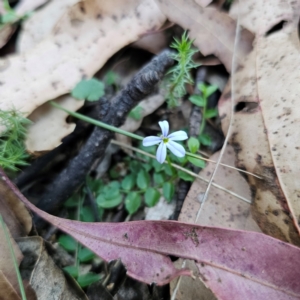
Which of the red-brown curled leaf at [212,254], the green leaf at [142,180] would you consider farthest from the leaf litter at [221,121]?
the green leaf at [142,180]

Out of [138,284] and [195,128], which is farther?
[195,128]

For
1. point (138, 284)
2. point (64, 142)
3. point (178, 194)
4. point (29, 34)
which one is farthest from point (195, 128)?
point (29, 34)

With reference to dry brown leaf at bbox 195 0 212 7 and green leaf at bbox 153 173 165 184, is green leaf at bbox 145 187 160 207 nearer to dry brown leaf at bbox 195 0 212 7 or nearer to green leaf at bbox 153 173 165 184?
green leaf at bbox 153 173 165 184

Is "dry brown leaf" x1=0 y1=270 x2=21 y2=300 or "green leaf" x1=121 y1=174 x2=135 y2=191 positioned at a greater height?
"green leaf" x1=121 y1=174 x2=135 y2=191

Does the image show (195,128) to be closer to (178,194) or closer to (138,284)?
(178,194)

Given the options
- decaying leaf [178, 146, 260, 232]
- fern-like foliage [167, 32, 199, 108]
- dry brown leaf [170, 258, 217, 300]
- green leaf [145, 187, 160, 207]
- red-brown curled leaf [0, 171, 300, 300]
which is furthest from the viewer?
green leaf [145, 187, 160, 207]

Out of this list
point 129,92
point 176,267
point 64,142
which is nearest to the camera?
point 176,267

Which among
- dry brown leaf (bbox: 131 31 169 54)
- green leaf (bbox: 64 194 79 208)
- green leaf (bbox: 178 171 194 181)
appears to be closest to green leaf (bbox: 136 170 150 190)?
green leaf (bbox: 178 171 194 181)

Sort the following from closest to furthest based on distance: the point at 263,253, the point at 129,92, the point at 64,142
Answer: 1. the point at 263,253
2. the point at 129,92
3. the point at 64,142
